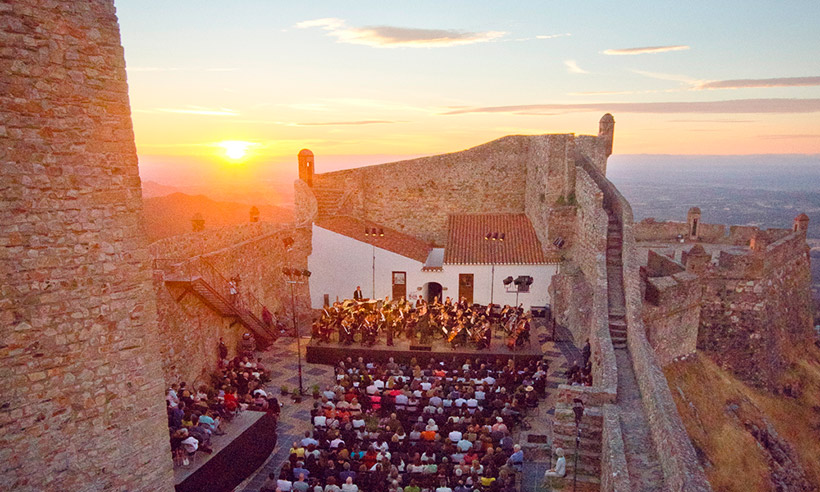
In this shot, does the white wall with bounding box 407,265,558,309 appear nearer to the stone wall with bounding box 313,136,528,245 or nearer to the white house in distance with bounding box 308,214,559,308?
the white house in distance with bounding box 308,214,559,308

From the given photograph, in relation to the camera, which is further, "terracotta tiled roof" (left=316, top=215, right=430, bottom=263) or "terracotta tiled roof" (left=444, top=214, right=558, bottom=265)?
"terracotta tiled roof" (left=316, top=215, right=430, bottom=263)

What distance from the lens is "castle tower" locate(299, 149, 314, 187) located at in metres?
27.1

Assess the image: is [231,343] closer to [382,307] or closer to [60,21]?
[382,307]

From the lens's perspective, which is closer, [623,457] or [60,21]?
[60,21]

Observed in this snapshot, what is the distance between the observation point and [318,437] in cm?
1265

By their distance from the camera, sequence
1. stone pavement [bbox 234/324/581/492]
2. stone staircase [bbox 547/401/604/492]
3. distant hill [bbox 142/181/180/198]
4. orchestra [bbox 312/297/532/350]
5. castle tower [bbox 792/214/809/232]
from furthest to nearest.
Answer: distant hill [bbox 142/181/180/198] < castle tower [bbox 792/214/809/232] < orchestra [bbox 312/297/532/350] < stone pavement [bbox 234/324/581/492] < stone staircase [bbox 547/401/604/492]

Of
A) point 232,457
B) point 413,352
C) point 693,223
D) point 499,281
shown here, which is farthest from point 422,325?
point 693,223

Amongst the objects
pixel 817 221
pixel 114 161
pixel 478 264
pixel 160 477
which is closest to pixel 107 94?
pixel 114 161

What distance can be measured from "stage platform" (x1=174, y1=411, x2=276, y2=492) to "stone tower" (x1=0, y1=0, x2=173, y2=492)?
4124 mm

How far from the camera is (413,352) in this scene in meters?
18.4

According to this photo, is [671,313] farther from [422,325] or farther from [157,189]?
[157,189]

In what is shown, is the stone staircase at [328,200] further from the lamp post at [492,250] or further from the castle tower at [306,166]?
the lamp post at [492,250]

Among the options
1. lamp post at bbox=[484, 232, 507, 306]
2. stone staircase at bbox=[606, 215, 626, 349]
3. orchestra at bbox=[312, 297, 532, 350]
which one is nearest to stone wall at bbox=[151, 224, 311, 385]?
orchestra at bbox=[312, 297, 532, 350]

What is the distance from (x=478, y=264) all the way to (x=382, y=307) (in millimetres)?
5346
